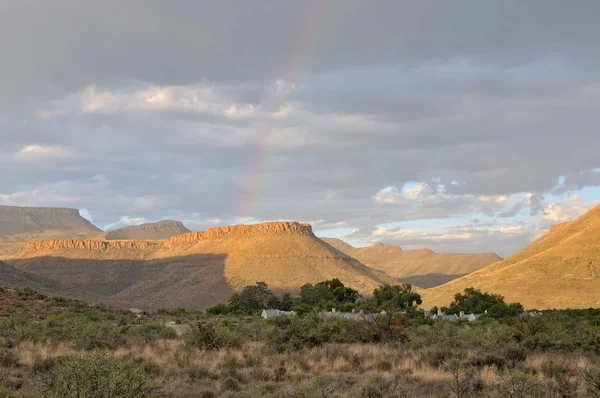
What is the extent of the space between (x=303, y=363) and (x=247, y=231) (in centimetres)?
15166

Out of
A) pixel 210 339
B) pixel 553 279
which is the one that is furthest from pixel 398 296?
pixel 210 339

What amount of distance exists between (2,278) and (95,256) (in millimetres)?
78849

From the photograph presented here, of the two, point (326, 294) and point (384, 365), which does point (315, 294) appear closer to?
point (326, 294)

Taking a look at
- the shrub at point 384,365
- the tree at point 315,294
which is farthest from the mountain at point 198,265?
the shrub at point 384,365

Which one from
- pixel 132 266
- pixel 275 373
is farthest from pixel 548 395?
pixel 132 266

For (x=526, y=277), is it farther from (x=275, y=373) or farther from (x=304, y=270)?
(x=275, y=373)

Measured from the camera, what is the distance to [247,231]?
166875 mm

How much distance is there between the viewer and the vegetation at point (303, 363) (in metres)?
10.8

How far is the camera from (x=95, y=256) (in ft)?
545

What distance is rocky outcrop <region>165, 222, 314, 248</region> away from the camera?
162 m

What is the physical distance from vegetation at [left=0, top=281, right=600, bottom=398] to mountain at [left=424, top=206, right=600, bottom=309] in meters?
68.6

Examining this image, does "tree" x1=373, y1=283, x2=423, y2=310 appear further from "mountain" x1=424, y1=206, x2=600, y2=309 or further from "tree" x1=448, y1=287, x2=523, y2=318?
"mountain" x1=424, y1=206, x2=600, y2=309

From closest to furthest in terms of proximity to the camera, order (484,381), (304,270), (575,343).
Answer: (484,381)
(575,343)
(304,270)

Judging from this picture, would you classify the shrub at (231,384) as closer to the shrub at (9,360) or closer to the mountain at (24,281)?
the shrub at (9,360)
